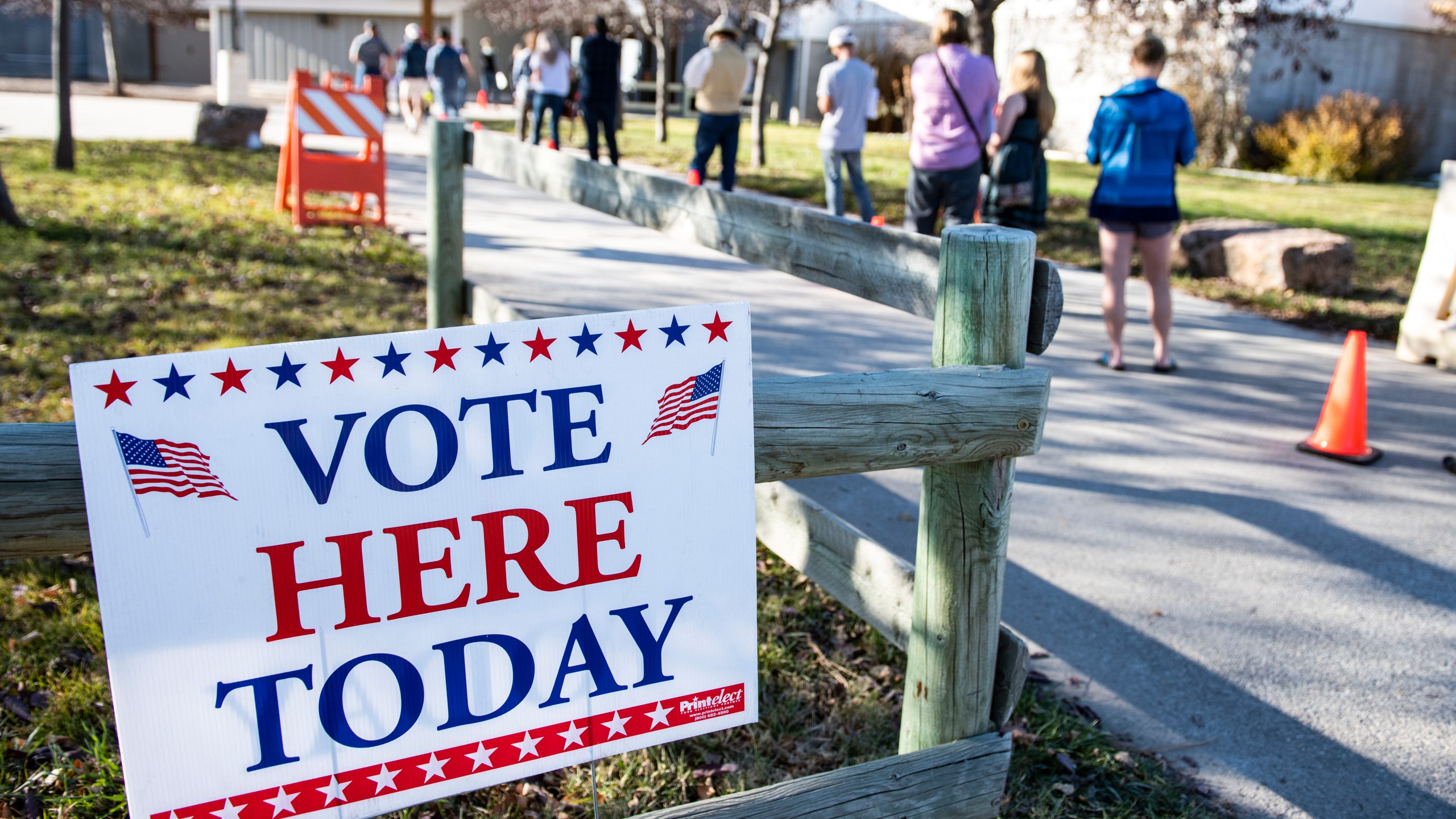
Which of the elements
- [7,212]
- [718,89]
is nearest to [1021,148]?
[718,89]

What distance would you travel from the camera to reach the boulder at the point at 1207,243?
9750 mm

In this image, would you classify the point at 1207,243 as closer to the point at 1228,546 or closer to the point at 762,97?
the point at 1228,546

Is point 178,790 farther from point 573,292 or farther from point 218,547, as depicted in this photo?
point 573,292

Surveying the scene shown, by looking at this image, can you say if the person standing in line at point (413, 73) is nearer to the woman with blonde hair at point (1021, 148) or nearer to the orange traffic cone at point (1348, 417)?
the woman with blonde hair at point (1021, 148)

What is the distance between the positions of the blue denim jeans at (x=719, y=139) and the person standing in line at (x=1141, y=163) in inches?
189

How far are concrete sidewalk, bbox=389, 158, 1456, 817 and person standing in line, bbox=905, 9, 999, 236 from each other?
0.89m

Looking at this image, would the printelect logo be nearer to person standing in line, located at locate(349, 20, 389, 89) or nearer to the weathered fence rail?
the weathered fence rail

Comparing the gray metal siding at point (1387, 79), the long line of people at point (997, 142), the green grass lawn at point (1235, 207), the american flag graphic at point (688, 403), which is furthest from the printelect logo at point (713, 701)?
the gray metal siding at point (1387, 79)

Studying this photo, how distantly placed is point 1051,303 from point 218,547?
62.0 inches

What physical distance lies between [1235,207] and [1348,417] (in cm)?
1054

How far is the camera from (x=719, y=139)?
35.2 ft

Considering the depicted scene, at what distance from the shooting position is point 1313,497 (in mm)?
4750

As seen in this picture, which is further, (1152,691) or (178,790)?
(1152,691)

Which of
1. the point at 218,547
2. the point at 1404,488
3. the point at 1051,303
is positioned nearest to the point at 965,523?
the point at 1051,303
